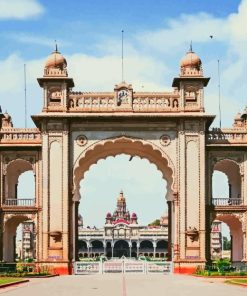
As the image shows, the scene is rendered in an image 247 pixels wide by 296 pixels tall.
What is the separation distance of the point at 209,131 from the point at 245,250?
7.58 metres

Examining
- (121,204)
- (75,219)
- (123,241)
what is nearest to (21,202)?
(75,219)

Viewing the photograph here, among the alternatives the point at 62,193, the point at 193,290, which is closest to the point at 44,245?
the point at 62,193

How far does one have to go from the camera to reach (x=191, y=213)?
40.3m

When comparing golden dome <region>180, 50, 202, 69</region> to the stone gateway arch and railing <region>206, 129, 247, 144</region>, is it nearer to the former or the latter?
the stone gateway arch

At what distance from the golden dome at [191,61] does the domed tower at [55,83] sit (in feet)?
22.9

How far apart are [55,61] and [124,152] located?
7.54 meters

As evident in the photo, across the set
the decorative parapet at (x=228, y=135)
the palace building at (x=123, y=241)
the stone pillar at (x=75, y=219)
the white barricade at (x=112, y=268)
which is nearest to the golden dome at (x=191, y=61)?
the decorative parapet at (x=228, y=135)

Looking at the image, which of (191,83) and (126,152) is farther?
(126,152)

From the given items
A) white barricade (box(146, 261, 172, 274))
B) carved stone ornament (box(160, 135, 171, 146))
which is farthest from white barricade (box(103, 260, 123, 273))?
carved stone ornament (box(160, 135, 171, 146))

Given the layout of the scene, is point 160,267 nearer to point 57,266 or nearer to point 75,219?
point 75,219

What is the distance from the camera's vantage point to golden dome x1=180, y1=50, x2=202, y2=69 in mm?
41656

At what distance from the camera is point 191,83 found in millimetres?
41438

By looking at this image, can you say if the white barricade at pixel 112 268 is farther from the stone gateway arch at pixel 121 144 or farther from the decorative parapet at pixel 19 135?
the decorative parapet at pixel 19 135

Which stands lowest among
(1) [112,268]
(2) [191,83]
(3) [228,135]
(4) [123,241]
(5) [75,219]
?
(4) [123,241]
